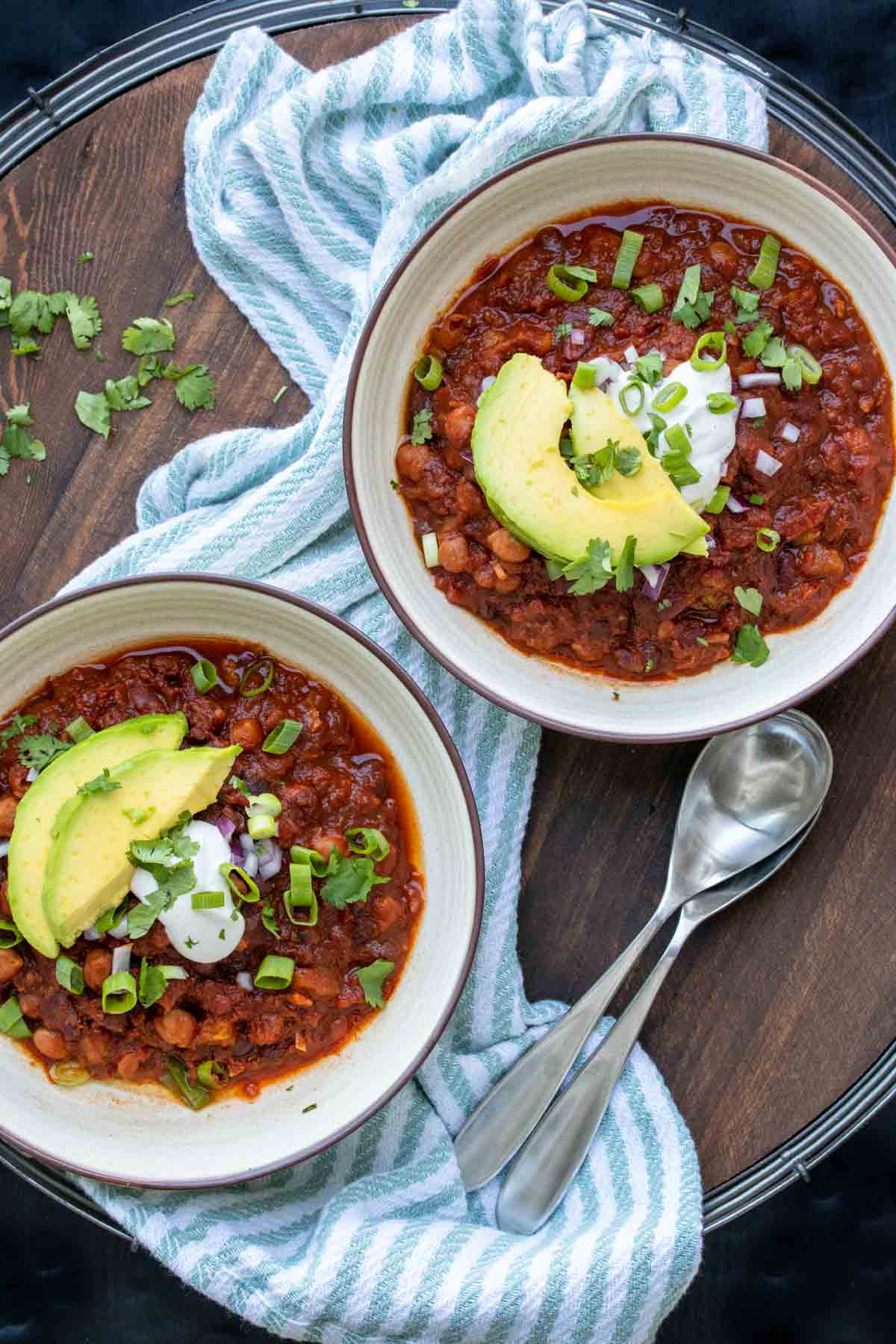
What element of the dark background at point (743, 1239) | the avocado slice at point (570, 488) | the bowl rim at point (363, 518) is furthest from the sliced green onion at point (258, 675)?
the dark background at point (743, 1239)

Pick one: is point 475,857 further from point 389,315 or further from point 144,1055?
point 389,315

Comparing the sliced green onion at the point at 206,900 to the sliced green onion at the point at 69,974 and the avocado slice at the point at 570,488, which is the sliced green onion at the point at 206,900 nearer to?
the sliced green onion at the point at 69,974

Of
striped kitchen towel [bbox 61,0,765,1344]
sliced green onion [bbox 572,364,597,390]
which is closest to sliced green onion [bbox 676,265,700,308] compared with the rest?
sliced green onion [bbox 572,364,597,390]

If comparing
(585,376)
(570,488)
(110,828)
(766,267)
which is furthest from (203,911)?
(766,267)

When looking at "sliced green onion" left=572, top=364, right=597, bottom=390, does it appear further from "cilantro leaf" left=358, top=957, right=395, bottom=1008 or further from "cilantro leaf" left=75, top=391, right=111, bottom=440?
"cilantro leaf" left=358, top=957, right=395, bottom=1008

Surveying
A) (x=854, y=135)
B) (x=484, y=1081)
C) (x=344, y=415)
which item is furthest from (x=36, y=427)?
(x=854, y=135)

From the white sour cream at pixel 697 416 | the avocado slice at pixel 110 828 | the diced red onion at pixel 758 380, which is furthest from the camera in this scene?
the diced red onion at pixel 758 380

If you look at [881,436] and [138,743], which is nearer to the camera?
[138,743]
